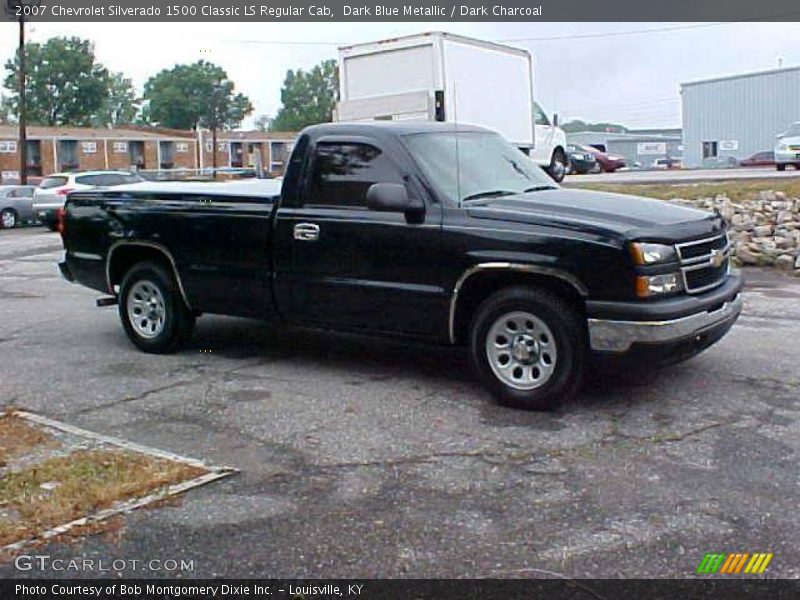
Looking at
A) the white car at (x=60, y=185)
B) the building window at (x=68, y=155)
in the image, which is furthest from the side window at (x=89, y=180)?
the building window at (x=68, y=155)

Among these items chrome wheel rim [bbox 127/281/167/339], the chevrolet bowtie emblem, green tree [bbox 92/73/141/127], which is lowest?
chrome wheel rim [bbox 127/281/167/339]

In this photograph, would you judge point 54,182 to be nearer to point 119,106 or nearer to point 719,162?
point 719,162

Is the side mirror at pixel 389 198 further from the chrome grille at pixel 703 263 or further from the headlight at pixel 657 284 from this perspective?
the chrome grille at pixel 703 263

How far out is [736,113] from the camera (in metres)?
51.0

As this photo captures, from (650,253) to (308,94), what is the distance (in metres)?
39.7

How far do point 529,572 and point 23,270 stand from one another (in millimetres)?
13837

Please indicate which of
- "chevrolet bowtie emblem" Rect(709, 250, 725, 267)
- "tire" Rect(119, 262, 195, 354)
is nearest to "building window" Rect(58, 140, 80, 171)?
"tire" Rect(119, 262, 195, 354)

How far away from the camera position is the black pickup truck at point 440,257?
6137 mm

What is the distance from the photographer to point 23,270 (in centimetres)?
1617

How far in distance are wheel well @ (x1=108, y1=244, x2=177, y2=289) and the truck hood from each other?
2.98 metres

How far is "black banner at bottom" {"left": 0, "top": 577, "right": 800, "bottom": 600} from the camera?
3.90m

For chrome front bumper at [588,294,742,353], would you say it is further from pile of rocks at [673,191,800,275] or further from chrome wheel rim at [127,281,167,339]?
pile of rocks at [673,191,800,275]

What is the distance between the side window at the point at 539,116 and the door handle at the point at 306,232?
1619 cm

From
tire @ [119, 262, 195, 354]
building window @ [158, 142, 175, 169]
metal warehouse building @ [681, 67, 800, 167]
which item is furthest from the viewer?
building window @ [158, 142, 175, 169]
